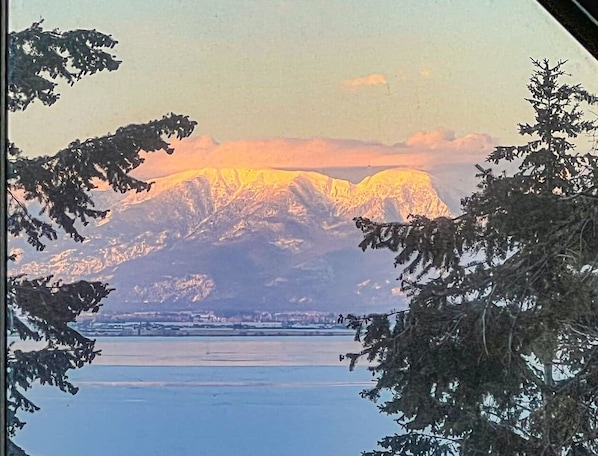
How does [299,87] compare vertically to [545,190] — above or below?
above

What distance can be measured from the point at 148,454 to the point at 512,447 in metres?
0.63

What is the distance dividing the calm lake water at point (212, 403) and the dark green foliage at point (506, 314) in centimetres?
6

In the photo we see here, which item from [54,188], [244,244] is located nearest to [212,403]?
[244,244]

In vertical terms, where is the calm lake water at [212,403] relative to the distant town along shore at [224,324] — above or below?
below

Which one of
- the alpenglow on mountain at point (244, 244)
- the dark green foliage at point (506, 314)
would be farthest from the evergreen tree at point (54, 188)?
the dark green foliage at point (506, 314)

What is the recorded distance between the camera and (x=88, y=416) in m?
1.41

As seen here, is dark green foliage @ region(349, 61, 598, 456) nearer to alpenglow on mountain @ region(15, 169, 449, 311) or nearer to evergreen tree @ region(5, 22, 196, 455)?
alpenglow on mountain @ region(15, 169, 449, 311)

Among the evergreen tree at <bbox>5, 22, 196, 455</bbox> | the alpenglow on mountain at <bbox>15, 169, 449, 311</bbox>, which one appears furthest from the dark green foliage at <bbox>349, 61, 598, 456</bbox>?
the evergreen tree at <bbox>5, 22, 196, 455</bbox>

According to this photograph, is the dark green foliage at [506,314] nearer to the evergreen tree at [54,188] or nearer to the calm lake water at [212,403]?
the calm lake water at [212,403]

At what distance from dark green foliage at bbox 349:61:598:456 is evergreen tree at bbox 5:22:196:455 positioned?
44 cm

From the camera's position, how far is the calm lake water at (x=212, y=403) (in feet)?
4.63

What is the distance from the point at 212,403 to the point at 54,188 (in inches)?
18.1

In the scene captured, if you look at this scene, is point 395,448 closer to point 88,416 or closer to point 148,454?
point 148,454

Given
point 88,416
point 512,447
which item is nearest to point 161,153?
point 88,416
